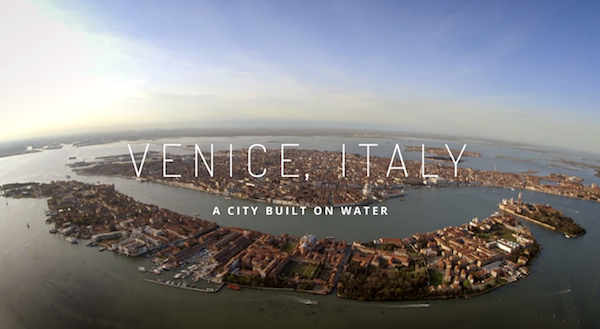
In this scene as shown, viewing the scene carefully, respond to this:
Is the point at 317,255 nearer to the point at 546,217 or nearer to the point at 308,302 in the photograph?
the point at 308,302

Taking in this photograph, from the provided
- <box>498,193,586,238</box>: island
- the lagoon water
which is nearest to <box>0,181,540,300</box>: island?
the lagoon water

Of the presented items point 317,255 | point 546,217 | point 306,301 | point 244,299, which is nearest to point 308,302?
point 306,301

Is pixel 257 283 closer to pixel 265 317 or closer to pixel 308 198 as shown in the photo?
pixel 265 317

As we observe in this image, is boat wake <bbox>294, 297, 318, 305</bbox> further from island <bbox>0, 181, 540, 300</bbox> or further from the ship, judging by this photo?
island <bbox>0, 181, 540, 300</bbox>

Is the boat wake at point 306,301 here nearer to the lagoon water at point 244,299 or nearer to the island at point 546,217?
the lagoon water at point 244,299

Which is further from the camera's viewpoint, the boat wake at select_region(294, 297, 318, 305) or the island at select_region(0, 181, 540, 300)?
the island at select_region(0, 181, 540, 300)

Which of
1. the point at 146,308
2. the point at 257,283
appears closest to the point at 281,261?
the point at 257,283

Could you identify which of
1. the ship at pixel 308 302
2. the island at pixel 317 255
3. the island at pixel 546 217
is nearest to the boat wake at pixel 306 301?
the ship at pixel 308 302
